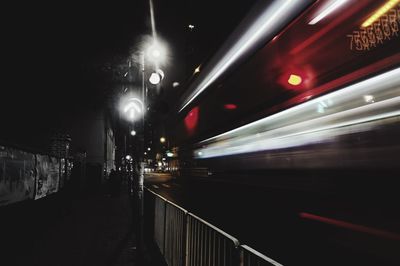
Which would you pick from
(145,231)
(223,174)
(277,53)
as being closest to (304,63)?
(277,53)

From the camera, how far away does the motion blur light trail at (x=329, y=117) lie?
2998 mm

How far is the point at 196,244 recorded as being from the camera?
346cm

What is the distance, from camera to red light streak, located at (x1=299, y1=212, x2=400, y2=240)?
3055mm

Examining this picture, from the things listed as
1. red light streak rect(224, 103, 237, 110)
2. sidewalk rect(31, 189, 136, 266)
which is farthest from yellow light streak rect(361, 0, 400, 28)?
sidewalk rect(31, 189, 136, 266)

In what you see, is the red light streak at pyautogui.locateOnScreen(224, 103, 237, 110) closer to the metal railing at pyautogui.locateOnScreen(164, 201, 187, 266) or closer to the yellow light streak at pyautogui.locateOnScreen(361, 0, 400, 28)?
the metal railing at pyautogui.locateOnScreen(164, 201, 187, 266)

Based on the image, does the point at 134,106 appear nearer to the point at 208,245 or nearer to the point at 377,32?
the point at 208,245

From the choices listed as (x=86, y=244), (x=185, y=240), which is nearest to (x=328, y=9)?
(x=185, y=240)

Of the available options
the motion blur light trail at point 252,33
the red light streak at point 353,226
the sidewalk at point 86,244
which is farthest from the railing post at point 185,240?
the motion blur light trail at point 252,33

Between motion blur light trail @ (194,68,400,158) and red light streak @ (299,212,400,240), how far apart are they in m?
1.03

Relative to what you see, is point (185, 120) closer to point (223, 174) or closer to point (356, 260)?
point (223, 174)

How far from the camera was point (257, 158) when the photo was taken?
5.38 metres

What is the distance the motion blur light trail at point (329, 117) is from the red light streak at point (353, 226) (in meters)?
1.03

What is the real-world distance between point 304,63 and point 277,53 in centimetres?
70

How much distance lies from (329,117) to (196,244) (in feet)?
7.12
